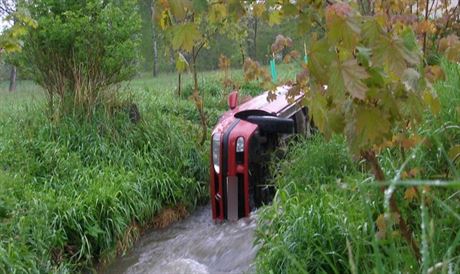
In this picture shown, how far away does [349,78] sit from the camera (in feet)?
6.48

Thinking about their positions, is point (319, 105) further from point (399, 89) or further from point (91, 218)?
point (91, 218)

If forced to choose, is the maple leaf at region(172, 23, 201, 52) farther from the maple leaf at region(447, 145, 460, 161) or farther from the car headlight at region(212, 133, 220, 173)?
the car headlight at region(212, 133, 220, 173)

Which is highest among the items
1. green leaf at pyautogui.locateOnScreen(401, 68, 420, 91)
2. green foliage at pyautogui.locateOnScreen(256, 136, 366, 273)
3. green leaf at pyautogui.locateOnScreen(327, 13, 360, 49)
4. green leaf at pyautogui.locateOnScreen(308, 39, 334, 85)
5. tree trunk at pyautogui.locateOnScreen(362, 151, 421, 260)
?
green leaf at pyautogui.locateOnScreen(327, 13, 360, 49)

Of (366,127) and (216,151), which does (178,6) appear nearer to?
(366,127)

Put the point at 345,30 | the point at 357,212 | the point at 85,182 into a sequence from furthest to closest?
the point at 85,182, the point at 357,212, the point at 345,30

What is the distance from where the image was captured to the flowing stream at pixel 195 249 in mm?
4473

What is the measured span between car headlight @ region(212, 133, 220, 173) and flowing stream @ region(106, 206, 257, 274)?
1.76ft

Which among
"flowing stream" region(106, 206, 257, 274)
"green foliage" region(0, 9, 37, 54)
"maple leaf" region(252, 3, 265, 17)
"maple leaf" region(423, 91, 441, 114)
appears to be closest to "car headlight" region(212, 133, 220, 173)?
"flowing stream" region(106, 206, 257, 274)

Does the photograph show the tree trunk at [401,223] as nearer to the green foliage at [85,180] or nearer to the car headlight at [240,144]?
the car headlight at [240,144]

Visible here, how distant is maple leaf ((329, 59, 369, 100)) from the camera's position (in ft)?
6.40

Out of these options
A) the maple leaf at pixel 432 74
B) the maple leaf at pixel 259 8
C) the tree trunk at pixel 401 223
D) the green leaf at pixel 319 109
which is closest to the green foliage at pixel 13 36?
the maple leaf at pixel 259 8

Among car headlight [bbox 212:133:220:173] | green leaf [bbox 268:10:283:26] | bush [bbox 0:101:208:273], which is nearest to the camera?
green leaf [bbox 268:10:283:26]

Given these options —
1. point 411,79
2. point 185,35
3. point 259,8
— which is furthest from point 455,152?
point 185,35

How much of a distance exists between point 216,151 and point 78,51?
3.77 meters
